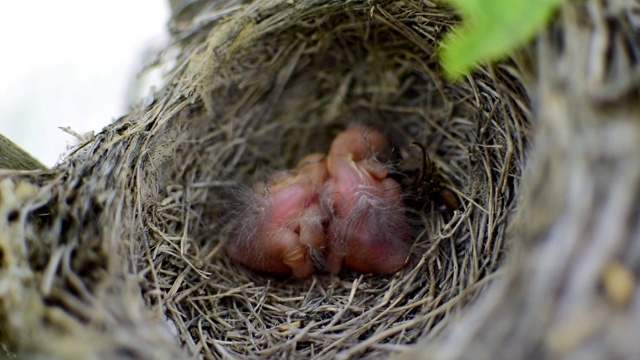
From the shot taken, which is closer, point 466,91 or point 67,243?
point 67,243

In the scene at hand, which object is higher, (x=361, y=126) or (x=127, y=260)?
(x=127, y=260)

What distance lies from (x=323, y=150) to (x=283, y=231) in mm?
415

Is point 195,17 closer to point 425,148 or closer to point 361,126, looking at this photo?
point 361,126

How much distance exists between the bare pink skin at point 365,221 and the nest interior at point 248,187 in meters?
0.05

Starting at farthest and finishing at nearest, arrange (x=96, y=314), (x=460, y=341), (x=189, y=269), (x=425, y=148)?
1. (x=425, y=148)
2. (x=189, y=269)
3. (x=96, y=314)
4. (x=460, y=341)

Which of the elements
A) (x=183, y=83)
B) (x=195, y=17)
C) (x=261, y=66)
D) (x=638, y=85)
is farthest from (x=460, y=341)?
(x=195, y=17)

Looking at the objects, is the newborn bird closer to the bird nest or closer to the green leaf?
the bird nest

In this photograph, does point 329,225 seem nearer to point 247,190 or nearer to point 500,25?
point 247,190

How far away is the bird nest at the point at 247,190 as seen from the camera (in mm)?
928

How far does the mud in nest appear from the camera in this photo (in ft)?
3.95

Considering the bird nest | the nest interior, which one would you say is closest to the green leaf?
the bird nest

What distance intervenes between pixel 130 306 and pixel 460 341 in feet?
1.79

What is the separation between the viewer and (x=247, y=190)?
60.8 inches

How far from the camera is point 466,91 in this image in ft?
4.69
